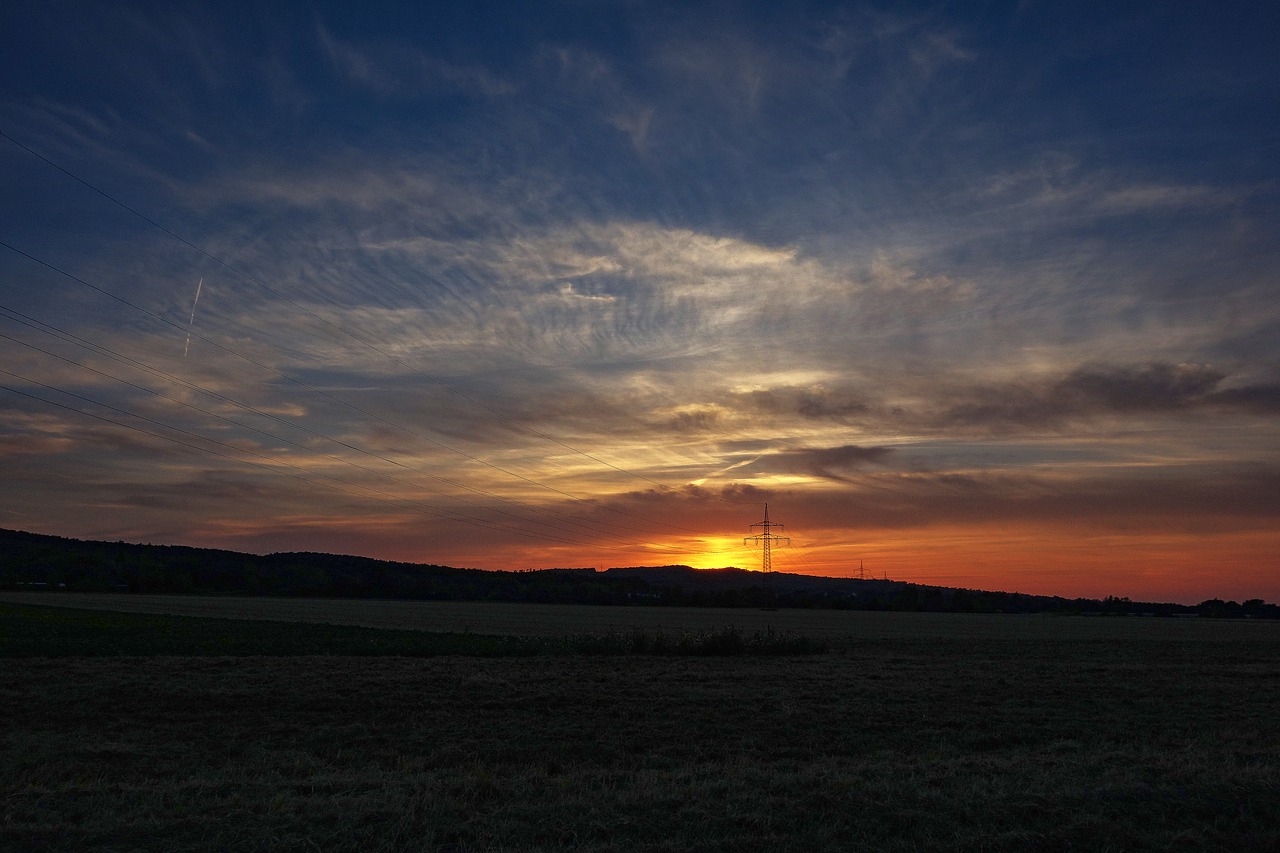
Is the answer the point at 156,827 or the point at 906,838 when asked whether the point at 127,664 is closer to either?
the point at 156,827

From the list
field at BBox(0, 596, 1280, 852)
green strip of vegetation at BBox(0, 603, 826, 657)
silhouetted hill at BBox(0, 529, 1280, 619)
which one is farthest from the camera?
silhouetted hill at BBox(0, 529, 1280, 619)

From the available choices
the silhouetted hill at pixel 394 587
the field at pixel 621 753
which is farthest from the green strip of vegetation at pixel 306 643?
the silhouetted hill at pixel 394 587

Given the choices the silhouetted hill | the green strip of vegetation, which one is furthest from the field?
the silhouetted hill

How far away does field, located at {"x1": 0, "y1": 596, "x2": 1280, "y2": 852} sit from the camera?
348 inches

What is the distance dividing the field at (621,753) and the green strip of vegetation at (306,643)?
770 millimetres

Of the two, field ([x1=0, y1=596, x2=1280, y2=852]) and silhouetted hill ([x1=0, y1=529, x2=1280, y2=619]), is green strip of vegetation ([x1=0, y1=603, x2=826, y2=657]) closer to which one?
field ([x1=0, y1=596, x2=1280, y2=852])

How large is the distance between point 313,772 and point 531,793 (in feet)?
14.7

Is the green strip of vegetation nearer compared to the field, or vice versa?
the field

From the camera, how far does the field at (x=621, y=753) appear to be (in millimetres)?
8852

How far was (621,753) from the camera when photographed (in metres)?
16.7

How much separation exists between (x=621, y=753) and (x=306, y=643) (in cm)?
3220

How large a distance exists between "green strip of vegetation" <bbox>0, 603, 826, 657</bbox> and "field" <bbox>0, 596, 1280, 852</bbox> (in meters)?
0.77

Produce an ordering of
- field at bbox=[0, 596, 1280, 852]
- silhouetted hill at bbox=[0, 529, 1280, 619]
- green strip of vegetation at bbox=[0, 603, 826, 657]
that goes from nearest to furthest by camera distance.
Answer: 1. field at bbox=[0, 596, 1280, 852]
2. green strip of vegetation at bbox=[0, 603, 826, 657]
3. silhouetted hill at bbox=[0, 529, 1280, 619]

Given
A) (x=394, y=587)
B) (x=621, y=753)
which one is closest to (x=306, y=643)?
(x=621, y=753)
